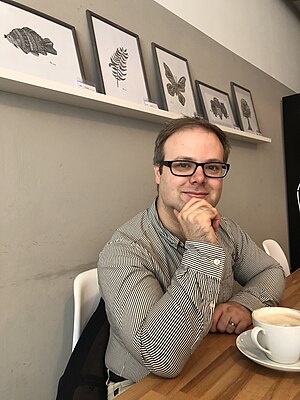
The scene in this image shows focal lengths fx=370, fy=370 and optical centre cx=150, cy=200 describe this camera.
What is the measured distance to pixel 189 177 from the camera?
116 centimetres

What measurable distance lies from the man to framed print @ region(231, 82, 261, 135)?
5.26ft

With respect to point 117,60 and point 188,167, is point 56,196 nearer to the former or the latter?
point 188,167

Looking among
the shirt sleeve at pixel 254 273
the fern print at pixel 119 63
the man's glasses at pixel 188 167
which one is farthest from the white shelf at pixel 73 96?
the shirt sleeve at pixel 254 273

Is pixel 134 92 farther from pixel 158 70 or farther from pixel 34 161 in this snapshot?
pixel 34 161

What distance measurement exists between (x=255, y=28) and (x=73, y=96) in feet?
7.86

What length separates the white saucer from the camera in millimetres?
809

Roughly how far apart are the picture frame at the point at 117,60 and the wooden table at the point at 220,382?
1220 millimetres

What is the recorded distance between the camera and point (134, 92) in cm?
183

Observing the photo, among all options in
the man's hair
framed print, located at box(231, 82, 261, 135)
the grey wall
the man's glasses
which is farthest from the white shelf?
framed print, located at box(231, 82, 261, 135)

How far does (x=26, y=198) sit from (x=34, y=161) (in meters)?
0.15

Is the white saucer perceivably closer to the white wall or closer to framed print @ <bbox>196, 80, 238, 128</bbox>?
framed print @ <bbox>196, 80, 238, 128</bbox>

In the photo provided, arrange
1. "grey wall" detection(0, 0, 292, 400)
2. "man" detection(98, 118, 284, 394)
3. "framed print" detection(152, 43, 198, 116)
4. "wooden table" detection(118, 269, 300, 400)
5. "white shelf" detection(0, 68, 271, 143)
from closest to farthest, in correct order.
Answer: "wooden table" detection(118, 269, 300, 400) → "man" detection(98, 118, 284, 394) → "white shelf" detection(0, 68, 271, 143) → "grey wall" detection(0, 0, 292, 400) → "framed print" detection(152, 43, 198, 116)

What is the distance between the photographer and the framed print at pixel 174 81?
2033mm

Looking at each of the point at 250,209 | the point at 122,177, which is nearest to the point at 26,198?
the point at 122,177
